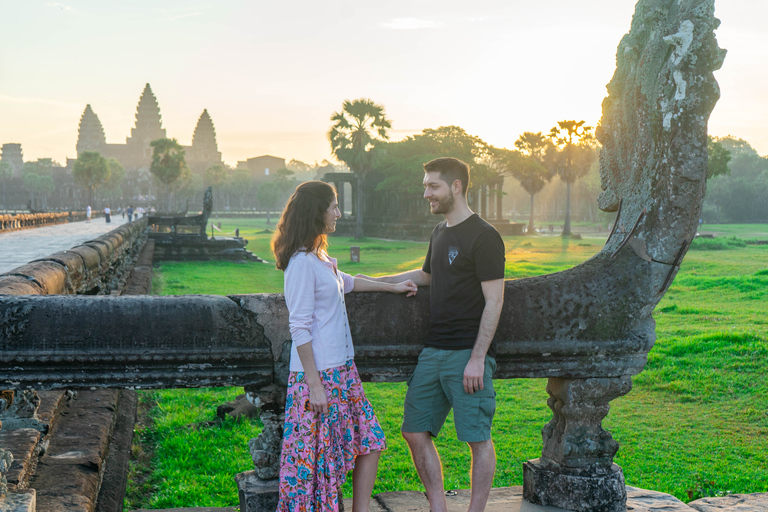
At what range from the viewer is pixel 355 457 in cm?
261

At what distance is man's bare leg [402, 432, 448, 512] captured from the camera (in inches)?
107

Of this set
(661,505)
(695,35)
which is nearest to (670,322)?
(661,505)

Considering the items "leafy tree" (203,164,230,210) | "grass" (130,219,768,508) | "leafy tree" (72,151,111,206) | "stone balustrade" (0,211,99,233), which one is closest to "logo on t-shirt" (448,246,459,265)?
"grass" (130,219,768,508)

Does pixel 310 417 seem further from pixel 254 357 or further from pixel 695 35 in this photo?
pixel 695 35

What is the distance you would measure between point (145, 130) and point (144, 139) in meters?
2.25

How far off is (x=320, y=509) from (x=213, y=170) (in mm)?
94882

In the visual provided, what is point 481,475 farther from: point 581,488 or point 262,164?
point 262,164

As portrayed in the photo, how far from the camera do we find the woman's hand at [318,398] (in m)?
2.39

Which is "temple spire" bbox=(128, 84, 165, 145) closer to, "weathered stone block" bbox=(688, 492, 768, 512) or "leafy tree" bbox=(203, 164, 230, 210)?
"leafy tree" bbox=(203, 164, 230, 210)

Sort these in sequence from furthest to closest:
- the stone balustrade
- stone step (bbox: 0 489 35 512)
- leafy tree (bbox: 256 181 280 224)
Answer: leafy tree (bbox: 256 181 280 224), the stone balustrade, stone step (bbox: 0 489 35 512)

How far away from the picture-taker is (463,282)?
2684 millimetres

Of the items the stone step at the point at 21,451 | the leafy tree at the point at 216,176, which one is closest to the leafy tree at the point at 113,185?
the leafy tree at the point at 216,176

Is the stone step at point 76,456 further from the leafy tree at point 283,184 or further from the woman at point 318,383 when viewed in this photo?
the leafy tree at point 283,184

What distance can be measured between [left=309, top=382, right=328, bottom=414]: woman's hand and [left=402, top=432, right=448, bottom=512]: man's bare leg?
554 millimetres
